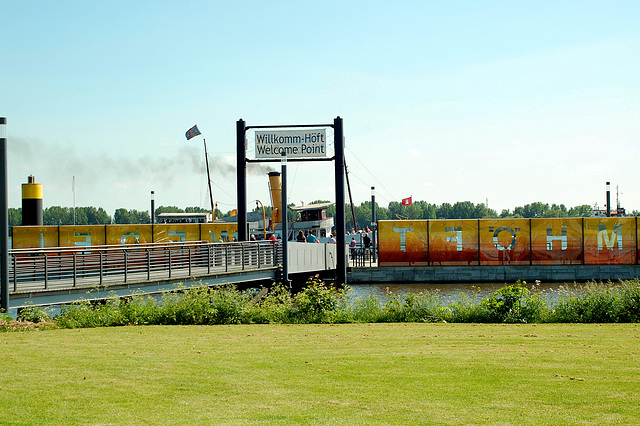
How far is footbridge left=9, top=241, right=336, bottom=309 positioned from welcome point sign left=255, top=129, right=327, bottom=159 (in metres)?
3.76

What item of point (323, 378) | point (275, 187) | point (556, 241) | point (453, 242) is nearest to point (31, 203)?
point (275, 187)

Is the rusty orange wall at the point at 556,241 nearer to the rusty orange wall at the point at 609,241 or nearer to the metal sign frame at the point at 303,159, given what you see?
the rusty orange wall at the point at 609,241

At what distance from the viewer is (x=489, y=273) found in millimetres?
37812

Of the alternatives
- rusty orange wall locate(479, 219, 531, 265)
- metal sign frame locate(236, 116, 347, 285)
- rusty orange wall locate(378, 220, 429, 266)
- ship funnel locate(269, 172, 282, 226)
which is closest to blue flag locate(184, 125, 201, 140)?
ship funnel locate(269, 172, 282, 226)

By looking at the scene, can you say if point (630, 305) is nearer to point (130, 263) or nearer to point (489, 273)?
point (130, 263)

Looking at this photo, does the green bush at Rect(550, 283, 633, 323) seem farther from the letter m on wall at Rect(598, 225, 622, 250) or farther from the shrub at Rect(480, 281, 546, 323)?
the letter m on wall at Rect(598, 225, 622, 250)

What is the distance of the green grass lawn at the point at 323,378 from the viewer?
22.4 feet

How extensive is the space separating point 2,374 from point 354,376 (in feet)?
15.0

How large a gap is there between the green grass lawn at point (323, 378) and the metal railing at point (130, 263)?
621 cm

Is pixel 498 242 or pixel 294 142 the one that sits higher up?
pixel 294 142

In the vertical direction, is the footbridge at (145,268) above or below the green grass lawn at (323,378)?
above

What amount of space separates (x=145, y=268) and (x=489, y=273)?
21987 millimetres

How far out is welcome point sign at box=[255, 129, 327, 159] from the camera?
27.1 meters

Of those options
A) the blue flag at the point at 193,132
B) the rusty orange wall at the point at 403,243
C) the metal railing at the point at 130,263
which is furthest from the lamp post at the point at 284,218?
the blue flag at the point at 193,132
